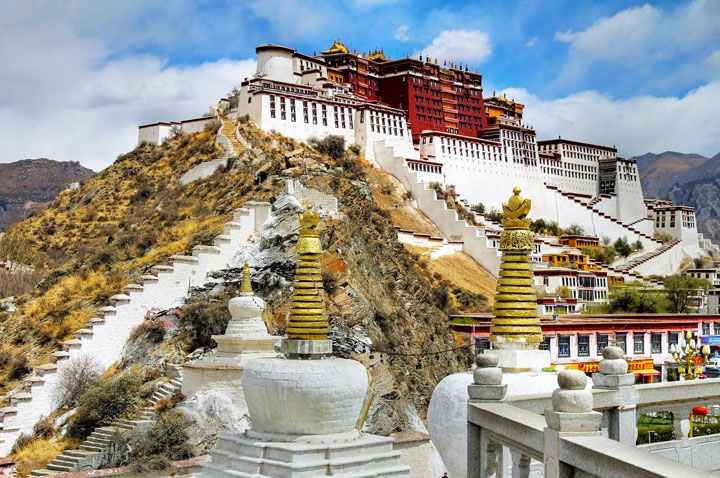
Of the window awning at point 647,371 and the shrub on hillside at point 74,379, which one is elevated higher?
the shrub on hillside at point 74,379

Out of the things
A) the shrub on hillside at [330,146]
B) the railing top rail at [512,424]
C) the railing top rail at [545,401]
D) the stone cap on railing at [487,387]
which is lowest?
the railing top rail at [512,424]

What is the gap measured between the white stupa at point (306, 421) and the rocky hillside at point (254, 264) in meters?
13.8

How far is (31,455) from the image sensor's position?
84.5ft

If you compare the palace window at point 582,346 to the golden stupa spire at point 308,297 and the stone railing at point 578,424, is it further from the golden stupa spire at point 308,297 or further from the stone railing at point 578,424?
the stone railing at point 578,424

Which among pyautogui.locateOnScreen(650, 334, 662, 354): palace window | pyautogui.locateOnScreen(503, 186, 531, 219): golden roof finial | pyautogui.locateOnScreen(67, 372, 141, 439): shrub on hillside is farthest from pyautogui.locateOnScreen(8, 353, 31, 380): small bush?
pyautogui.locateOnScreen(650, 334, 662, 354): palace window

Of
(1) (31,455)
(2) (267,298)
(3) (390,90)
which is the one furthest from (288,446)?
(3) (390,90)

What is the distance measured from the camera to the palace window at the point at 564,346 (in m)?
37.8

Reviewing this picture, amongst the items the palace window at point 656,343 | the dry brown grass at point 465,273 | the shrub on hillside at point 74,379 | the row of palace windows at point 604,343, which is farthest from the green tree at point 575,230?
the shrub on hillside at point 74,379

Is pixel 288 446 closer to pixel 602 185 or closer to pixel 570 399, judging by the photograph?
pixel 570 399

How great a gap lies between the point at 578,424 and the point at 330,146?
2343 inches

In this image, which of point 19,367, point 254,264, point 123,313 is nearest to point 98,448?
point 123,313

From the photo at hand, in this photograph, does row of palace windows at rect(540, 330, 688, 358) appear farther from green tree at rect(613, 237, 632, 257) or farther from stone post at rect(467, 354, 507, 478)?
green tree at rect(613, 237, 632, 257)

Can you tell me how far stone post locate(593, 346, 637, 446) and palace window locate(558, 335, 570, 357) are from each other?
29241 mm

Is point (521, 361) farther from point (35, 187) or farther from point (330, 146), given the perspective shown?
point (35, 187)
